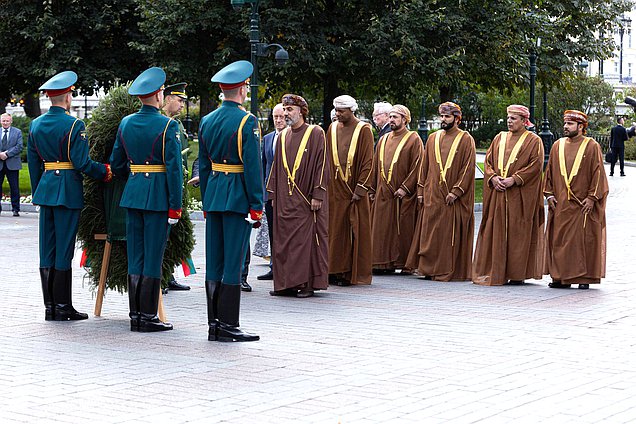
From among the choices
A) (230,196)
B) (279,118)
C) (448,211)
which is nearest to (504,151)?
(448,211)

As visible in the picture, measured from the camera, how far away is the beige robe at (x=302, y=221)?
1199 centimetres

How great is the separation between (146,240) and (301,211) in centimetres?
280

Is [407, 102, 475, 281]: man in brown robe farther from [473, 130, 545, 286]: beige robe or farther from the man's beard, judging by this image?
[473, 130, 545, 286]: beige robe

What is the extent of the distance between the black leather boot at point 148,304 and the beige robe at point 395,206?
16.3ft

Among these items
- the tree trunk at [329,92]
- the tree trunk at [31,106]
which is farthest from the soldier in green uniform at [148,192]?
the tree trunk at [31,106]

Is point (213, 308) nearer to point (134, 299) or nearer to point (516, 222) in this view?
point (134, 299)

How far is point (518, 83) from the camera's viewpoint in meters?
32.3

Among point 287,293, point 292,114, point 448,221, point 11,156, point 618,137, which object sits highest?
point 618,137

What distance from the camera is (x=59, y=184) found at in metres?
10.0

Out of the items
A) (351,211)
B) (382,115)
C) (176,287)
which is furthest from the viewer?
(382,115)

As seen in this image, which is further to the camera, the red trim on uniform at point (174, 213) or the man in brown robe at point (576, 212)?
the man in brown robe at point (576, 212)

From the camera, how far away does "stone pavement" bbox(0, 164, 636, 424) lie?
6836 mm

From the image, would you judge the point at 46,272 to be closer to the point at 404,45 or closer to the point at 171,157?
the point at 171,157

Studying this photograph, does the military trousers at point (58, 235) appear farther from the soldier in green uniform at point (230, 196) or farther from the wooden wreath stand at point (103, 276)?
the soldier in green uniform at point (230, 196)
